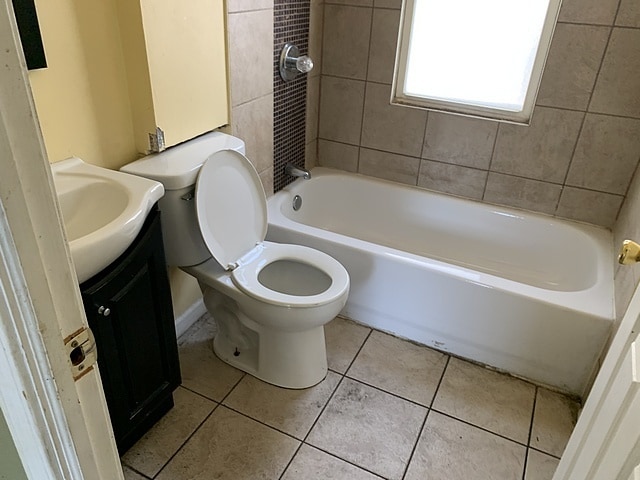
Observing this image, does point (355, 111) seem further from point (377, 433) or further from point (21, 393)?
point (21, 393)

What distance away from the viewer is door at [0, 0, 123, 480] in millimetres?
471

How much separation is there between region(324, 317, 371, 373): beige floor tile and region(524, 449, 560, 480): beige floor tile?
71 centimetres

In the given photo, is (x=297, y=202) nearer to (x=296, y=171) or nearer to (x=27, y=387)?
(x=296, y=171)

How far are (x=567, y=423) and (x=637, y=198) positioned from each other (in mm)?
891

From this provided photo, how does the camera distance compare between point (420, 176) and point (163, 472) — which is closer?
point (163, 472)

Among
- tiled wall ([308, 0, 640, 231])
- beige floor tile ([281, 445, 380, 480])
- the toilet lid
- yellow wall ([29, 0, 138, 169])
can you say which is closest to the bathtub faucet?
tiled wall ([308, 0, 640, 231])

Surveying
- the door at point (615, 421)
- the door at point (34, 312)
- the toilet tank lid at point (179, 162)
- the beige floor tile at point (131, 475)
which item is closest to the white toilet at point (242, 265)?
the toilet tank lid at point (179, 162)

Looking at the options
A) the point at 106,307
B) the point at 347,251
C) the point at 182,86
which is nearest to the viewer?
the point at 106,307

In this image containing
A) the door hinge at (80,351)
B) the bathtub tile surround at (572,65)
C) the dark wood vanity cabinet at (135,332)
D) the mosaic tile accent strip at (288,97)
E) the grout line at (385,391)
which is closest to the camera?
the door hinge at (80,351)

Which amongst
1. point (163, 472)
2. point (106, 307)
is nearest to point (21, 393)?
point (106, 307)

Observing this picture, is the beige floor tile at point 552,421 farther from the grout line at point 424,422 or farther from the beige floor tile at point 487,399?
the grout line at point 424,422

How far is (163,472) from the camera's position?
1559mm

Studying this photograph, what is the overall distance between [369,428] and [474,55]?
1.68 metres

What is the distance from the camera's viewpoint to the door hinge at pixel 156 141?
1.62 m
